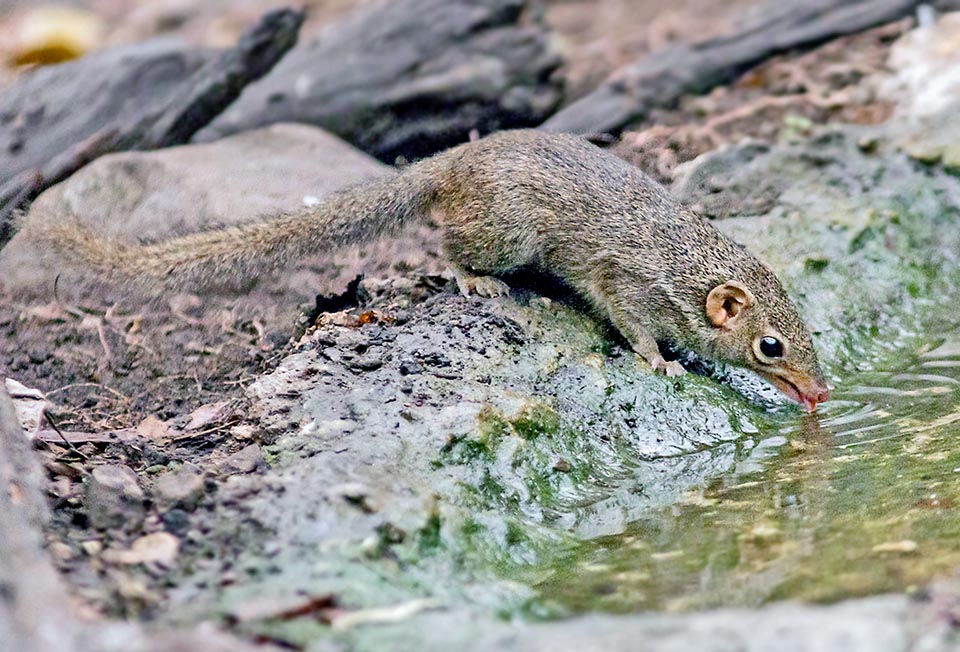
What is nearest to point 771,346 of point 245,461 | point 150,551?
point 245,461

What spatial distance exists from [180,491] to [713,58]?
672cm

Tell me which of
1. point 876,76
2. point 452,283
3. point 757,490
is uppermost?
point 876,76

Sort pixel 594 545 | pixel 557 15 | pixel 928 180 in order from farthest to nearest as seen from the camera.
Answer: pixel 557 15, pixel 928 180, pixel 594 545

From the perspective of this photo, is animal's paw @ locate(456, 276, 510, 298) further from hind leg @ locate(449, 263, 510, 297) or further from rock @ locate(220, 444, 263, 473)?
rock @ locate(220, 444, 263, 473)

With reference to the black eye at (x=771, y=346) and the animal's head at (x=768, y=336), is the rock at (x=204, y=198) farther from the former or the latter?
the black eye at (x=771, y=346)

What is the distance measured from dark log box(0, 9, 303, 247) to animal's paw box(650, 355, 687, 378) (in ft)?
12.7

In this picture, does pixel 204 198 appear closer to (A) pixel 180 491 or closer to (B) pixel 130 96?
(B) pixel 130 96

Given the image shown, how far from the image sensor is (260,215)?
22.2 feet

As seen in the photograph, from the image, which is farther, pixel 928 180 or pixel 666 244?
pixel 928 180

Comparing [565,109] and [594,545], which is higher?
[565,109]

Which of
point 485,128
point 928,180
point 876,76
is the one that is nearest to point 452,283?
point 485,128

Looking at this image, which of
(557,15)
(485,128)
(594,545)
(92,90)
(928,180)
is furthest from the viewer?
(557,15)

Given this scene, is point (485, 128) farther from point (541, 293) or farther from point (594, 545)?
point (594, 545)

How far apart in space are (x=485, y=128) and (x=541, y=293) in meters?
2.79
